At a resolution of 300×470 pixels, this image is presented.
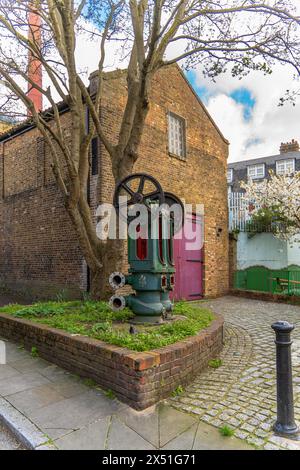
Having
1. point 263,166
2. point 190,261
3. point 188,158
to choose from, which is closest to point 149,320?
Answer: point 190,261

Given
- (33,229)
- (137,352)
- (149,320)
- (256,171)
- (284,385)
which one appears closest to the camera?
(284,385)

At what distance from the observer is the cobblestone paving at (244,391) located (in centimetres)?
303

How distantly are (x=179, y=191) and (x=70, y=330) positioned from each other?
24.9 feet

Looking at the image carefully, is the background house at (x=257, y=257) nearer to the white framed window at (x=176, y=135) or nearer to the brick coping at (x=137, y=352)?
the white framed window at (x=176, y=135)

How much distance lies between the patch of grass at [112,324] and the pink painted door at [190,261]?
4.74 meters

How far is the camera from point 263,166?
34.6 metres

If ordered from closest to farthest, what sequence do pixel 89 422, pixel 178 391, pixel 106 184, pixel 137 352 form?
pixel 89 422 → pixel 137 352 → pixel 178 391 → pixel 106 184

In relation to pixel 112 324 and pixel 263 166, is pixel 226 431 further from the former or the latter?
pixel 263 166

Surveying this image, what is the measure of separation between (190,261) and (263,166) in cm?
2615

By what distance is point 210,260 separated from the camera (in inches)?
500

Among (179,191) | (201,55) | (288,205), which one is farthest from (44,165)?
(288,205)
